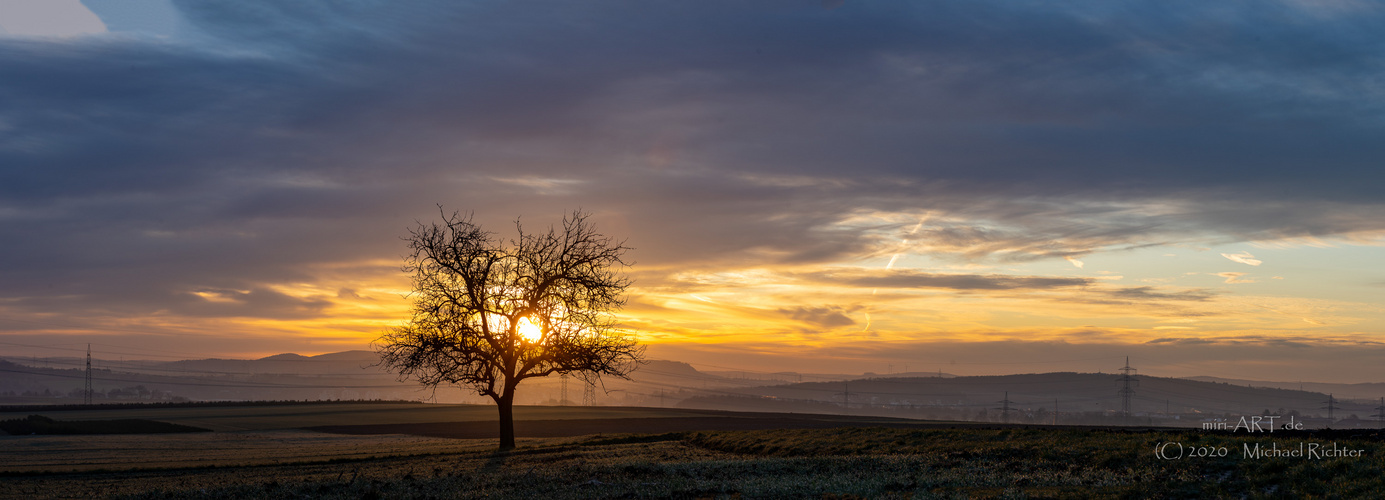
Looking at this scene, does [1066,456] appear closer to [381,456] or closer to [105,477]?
[381,456]

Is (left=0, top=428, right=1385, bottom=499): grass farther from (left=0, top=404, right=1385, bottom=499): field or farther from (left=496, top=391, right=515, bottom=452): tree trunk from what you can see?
(left=496, top=391, right=515, bottom=452): tree trunk

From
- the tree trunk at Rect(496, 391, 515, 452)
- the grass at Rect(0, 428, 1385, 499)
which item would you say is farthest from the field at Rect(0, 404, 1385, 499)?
the tree trunk at Rect(496, 391, 515, 452)

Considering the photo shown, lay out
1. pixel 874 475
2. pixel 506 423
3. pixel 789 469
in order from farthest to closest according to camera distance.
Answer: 1. pixel 506 423
2. pixel 789 469
3. pixel 874 475

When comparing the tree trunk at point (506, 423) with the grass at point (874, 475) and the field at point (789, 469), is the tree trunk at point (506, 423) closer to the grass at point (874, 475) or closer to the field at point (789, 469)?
the field at point (789, 469)

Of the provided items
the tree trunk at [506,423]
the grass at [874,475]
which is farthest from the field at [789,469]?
the tree trunk at [506,423]

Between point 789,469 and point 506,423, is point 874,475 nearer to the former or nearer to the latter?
point 789,469

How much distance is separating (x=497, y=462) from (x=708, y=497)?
59.6 feet

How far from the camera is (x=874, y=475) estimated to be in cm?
2678

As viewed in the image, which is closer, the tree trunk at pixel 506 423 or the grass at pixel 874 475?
the grass at pixel 874 475

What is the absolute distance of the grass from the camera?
853 inches

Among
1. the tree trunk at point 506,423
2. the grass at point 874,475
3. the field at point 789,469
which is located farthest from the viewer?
the tree trunk at point 506,423

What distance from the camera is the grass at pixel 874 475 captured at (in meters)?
21.7

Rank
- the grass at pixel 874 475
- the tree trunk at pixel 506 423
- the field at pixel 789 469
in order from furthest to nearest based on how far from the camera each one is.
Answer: the tree trunk at pixel 506 423 < the field at pixel 789 469 < the grass at pixel 874 475

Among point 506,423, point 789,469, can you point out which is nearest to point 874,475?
point 789,469
